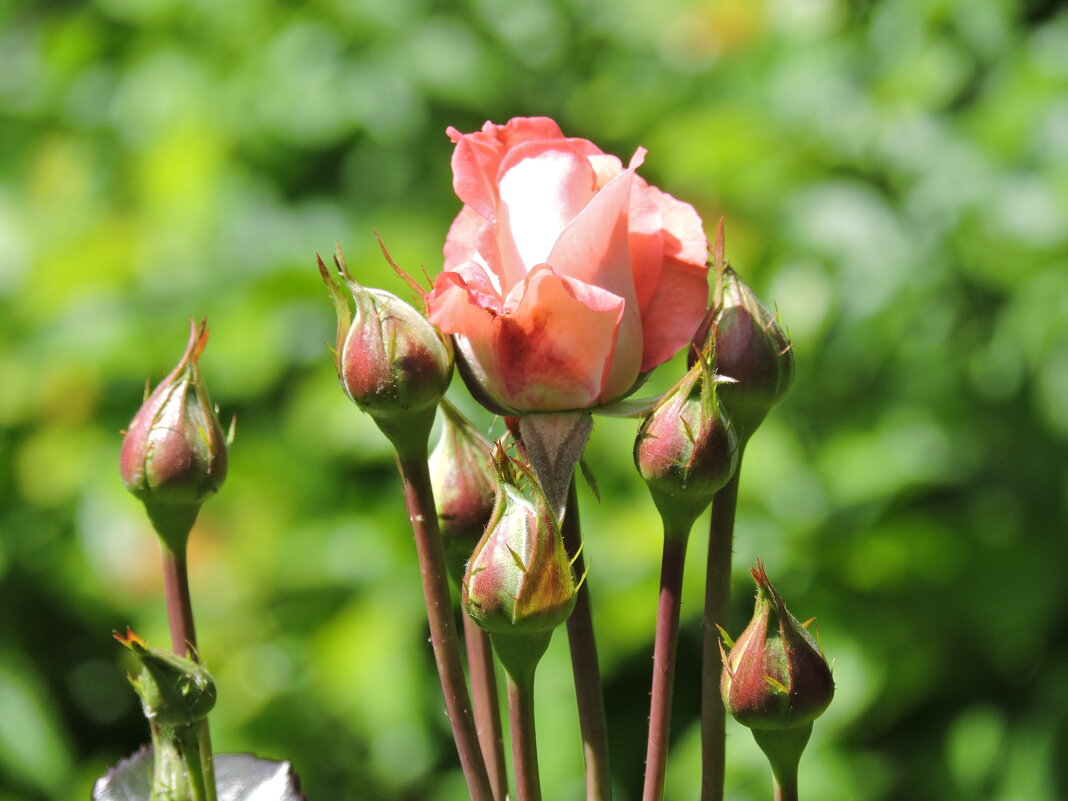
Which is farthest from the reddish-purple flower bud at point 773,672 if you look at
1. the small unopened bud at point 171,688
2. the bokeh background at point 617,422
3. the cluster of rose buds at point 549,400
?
the bokeh background at point 617,422

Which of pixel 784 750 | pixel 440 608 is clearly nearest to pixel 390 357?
pixel 440 608

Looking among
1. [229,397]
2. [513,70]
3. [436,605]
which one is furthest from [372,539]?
[436,605]

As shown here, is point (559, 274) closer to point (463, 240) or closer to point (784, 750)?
point (463, 240)

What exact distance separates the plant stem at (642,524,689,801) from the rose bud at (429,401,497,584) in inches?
3.4

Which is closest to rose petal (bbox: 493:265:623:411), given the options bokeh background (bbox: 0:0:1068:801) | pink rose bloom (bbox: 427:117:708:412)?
pink rose bloom (bbox: 427:117:708:412)

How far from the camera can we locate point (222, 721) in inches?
59.9

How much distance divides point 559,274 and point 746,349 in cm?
8

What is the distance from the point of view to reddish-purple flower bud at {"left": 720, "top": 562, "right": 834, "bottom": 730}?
51 centimetres

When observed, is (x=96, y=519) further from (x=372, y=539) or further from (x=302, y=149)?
(x=302, y=149)

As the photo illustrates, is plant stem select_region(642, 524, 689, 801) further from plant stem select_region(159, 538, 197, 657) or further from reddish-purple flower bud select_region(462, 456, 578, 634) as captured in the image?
plant stem select_region(159, 538, 197, 657)

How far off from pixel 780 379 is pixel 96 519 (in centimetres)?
113

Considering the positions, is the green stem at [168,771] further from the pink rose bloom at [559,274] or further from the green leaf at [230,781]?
the pink rose bloom at [559,274]

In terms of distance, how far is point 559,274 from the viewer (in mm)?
520

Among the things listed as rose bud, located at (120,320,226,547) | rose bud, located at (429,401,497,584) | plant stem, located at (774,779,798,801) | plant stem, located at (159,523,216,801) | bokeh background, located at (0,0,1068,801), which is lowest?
bokeh background, located at (0,0,1068,801)
